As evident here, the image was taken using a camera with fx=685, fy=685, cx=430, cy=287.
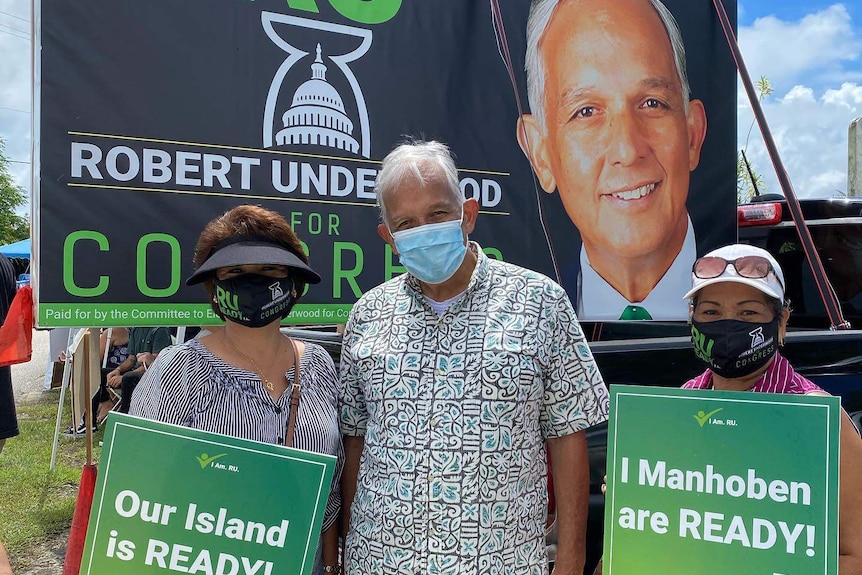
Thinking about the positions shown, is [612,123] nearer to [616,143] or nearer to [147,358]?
[616,143]

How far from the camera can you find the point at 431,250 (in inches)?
69.1

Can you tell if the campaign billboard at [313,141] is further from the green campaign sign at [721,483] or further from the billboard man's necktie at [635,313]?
the green campaign sign at [721,483]

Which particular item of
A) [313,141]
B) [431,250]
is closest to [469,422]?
[431,250]

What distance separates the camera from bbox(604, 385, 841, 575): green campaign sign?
4.55ft

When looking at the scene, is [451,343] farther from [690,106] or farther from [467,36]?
[690,106]

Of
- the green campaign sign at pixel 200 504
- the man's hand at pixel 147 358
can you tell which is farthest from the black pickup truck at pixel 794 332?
the man's hand at pixel 147 358

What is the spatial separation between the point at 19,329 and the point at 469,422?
2143 mm

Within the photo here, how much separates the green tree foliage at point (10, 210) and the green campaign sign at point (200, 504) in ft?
139

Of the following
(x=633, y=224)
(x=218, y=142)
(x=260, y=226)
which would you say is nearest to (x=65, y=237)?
(x=218, y=142)

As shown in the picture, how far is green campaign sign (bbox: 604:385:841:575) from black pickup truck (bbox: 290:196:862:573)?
0.96 m

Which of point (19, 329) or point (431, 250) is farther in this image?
point (19, 329)

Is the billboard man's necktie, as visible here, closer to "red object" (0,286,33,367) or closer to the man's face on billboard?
the man's face on billboard

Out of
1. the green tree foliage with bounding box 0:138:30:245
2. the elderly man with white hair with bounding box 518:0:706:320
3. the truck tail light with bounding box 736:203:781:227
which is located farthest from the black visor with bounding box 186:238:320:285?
the green tree foliage with bounding box 0:138:30:245

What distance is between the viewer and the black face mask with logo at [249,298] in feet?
5.76
